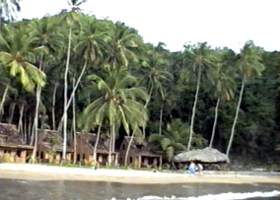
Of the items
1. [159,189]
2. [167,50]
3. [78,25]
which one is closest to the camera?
[159,189]

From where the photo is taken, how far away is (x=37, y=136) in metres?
54.9

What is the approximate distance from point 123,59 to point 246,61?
55.1 ft

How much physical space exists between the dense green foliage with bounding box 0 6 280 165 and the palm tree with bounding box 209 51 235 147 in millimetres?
123

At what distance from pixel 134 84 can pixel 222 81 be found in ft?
35.9

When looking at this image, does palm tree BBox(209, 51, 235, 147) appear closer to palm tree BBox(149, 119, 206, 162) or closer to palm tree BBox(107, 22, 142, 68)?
palm tree BBox(149, 119, 206, 162)

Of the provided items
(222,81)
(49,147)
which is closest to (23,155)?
(49,147)

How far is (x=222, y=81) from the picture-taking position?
6669 centimetres

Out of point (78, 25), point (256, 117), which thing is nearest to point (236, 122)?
point (256, 117)

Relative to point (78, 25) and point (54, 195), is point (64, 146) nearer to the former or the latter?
point (78, 25)

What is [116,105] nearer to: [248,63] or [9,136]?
[9,136]

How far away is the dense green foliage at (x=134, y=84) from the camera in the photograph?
174 ft

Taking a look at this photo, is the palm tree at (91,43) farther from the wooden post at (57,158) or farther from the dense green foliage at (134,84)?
the wooden post at (57,158)

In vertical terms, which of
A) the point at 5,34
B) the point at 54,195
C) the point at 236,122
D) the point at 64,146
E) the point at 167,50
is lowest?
the point at 54,195

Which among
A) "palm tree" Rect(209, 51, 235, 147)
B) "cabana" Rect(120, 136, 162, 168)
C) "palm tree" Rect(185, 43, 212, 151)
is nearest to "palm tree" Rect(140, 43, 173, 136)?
"cabana" Rect(120, 136, 162, 168)
